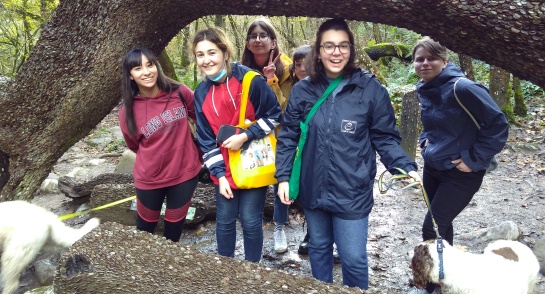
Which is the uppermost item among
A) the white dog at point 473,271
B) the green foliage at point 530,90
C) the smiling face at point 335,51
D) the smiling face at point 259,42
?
the smiling face at point 259,42

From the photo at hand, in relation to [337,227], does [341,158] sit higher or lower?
higher

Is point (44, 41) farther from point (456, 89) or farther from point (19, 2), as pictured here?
point (19, 2)

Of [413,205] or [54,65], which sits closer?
[54,65]

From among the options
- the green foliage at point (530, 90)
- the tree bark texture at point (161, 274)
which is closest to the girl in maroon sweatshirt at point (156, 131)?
the tree bark texture at point (161, 274)

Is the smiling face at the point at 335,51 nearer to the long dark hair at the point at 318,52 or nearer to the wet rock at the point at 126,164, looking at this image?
the long dark hair at the point at 318,52

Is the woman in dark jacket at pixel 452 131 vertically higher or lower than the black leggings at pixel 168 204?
higher

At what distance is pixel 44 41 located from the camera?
11.4 ft

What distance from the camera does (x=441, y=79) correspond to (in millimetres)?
3072

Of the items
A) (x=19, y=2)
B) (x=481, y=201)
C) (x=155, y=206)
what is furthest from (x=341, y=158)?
(x=19, y=2)

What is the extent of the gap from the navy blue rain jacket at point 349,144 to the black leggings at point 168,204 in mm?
1277

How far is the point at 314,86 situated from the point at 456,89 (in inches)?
42.9

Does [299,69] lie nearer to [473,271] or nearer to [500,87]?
[473,271]

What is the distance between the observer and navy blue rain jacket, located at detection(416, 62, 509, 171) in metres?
2.83

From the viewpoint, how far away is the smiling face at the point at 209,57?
2.98 meters
